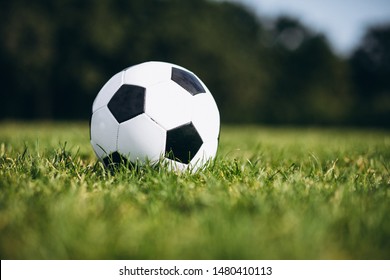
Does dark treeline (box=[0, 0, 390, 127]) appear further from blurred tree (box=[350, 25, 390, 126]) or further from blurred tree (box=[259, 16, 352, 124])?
blurred tree (box=[350, 25, 390, 126])

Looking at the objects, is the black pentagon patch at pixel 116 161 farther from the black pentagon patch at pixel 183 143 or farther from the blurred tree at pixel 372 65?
the blurred tree at pixel 372 65

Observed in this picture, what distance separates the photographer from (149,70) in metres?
2.59

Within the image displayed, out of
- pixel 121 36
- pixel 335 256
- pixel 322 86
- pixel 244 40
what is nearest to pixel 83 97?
pixel 121 36

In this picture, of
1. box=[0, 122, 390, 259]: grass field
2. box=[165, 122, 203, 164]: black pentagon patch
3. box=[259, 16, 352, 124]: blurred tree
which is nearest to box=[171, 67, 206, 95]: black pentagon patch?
box=[165, 122, 203, 164]: black pentagon patch

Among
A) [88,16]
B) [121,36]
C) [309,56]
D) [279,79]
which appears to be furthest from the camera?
[309,56]

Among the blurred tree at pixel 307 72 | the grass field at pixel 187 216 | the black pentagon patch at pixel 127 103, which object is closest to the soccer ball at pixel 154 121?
the black pentagon patch at pixel 127 103

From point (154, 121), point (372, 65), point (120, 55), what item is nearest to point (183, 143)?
point (154, 121)

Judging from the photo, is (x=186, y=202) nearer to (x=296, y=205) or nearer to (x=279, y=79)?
(x=296, y=205)

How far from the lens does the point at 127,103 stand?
8.01 feet

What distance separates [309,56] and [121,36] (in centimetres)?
2647

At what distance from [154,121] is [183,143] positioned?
0.81 feet

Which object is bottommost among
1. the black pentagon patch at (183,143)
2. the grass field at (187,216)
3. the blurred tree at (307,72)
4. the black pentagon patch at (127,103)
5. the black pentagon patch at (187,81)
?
the grass field at (187,216)

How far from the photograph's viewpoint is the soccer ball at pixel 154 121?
240 cm

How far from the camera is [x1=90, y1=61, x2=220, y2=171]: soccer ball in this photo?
2.40 meters
